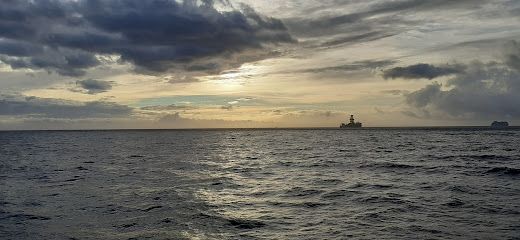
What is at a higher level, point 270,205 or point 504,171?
point 504,171

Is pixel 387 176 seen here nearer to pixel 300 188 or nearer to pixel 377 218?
pixel 300 188

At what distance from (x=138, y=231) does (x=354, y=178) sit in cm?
2336

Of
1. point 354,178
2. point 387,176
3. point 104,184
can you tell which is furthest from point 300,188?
point 104,184

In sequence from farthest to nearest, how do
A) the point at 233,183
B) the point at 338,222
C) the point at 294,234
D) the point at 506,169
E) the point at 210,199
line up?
the point at 506,169
the point at 233,183
the point at 210,199
the point at 338,222
the point at 294,234

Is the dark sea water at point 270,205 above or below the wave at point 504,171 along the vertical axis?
below

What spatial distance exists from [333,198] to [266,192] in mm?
5763

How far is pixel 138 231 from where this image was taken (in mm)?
19969

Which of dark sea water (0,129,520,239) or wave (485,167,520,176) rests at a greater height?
wave (485,167,520,176)

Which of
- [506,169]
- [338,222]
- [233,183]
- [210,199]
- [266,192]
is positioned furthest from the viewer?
[506,169]

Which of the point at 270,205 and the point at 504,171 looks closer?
the point at 270,205

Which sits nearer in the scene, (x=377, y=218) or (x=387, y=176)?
(x=377, y=218)

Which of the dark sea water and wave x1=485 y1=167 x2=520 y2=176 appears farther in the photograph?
wave x1=485 y1=167 x2=520 y2=176

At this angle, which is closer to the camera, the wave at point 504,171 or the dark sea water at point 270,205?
the dark sea water at point 270,205

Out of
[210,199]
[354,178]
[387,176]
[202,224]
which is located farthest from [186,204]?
[387,176]
